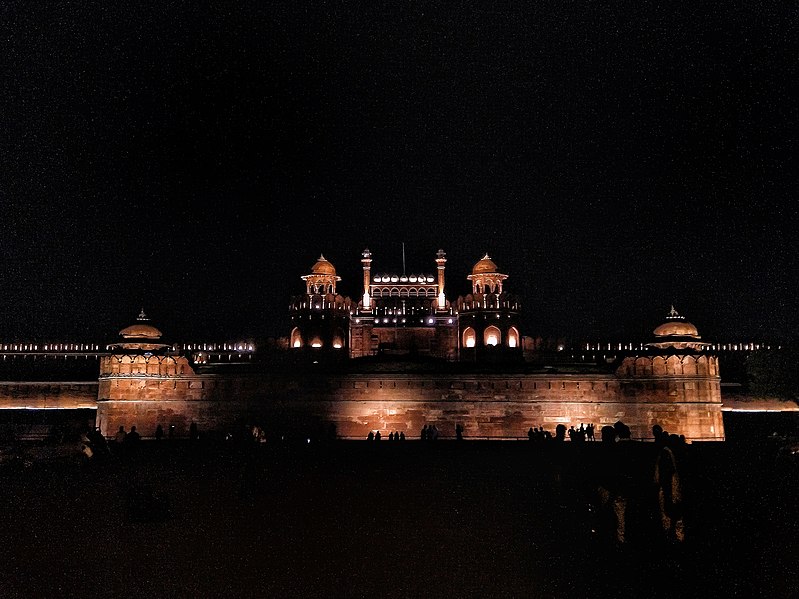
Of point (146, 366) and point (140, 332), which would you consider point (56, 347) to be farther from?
point (146, 366)

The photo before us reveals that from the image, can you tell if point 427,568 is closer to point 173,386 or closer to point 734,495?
point 734,495

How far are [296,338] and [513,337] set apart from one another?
11732mm

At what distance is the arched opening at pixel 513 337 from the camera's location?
38.4 metres

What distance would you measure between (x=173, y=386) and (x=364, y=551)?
1943 centimetres

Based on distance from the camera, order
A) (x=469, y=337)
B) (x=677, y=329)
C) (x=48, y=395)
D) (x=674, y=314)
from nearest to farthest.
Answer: (x=677, y=329)
(x=674, y=314)
(x=48, y=395)
(x=469, y=337)

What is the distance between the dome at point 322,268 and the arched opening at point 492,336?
10.2 metres

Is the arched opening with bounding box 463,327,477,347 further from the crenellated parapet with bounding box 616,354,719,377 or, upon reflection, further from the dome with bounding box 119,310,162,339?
the dome with bounding box 119,310,162,339

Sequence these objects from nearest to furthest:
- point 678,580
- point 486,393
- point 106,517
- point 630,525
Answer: point 678,580
point 630,525
point 106,517
point 486,393

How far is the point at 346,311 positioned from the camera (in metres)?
40.1

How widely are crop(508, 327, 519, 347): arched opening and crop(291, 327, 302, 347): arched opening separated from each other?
11310 millimetres

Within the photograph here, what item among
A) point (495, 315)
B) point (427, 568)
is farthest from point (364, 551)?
point (495, 315)

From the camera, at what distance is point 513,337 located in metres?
38.6

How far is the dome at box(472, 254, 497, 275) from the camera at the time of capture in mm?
41062

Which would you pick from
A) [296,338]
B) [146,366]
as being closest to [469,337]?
[296,338]
